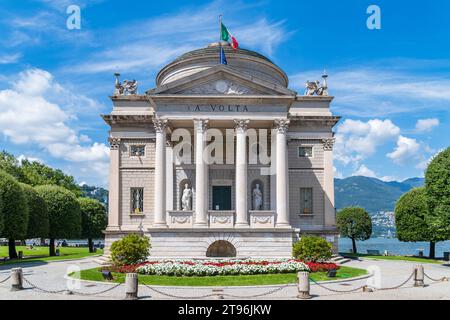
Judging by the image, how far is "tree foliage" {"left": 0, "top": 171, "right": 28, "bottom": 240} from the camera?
149ft

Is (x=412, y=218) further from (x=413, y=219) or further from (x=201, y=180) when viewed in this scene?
(x=201, y=180)

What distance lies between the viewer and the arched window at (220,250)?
35.8 m

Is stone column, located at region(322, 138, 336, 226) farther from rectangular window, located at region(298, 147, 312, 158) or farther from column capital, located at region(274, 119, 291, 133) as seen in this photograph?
column capital, located at region(274, 119, 291, 133)

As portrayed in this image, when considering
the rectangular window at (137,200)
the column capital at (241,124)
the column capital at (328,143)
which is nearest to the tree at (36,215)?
the rectangular window at (137,200)

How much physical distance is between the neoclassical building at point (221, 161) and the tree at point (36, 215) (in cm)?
1637

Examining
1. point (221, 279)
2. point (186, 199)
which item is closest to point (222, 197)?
point (186, 199)

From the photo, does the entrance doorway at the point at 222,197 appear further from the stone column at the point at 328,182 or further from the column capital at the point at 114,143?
the column capital at the point at 114,143

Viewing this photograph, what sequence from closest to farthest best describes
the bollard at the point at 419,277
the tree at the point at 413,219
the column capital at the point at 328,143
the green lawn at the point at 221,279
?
the bollard at the point at 419,277
the green lawn at the point at 221,279
the column capital at the point at 328,143
the tree at the point at 413,219

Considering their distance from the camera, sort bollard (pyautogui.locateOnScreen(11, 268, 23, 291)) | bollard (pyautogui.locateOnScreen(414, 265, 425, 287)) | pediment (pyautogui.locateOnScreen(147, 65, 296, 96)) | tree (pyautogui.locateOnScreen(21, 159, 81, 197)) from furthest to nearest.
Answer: tree (pyautogui.locateOnScreen(21, 159, 81, 197)), pediment (pyautogui.locateOnScreen(147, 65, 296, 96)), bollard (pyautogui.locateOnScreen(414, 265, 425, 287)), bollard (pyautogui.locateOnScreen(11, 268, 23, 291))

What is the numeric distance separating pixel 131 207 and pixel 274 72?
2089 centimetres

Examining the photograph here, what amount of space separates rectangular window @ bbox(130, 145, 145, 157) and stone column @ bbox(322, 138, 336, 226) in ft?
57.9

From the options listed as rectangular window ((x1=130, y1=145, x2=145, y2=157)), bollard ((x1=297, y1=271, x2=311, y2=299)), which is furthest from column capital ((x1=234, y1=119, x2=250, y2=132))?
bollard ((x1=297, y1=271, x2=311, y2=299))

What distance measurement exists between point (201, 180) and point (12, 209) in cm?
2282

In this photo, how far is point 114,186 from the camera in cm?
4175
